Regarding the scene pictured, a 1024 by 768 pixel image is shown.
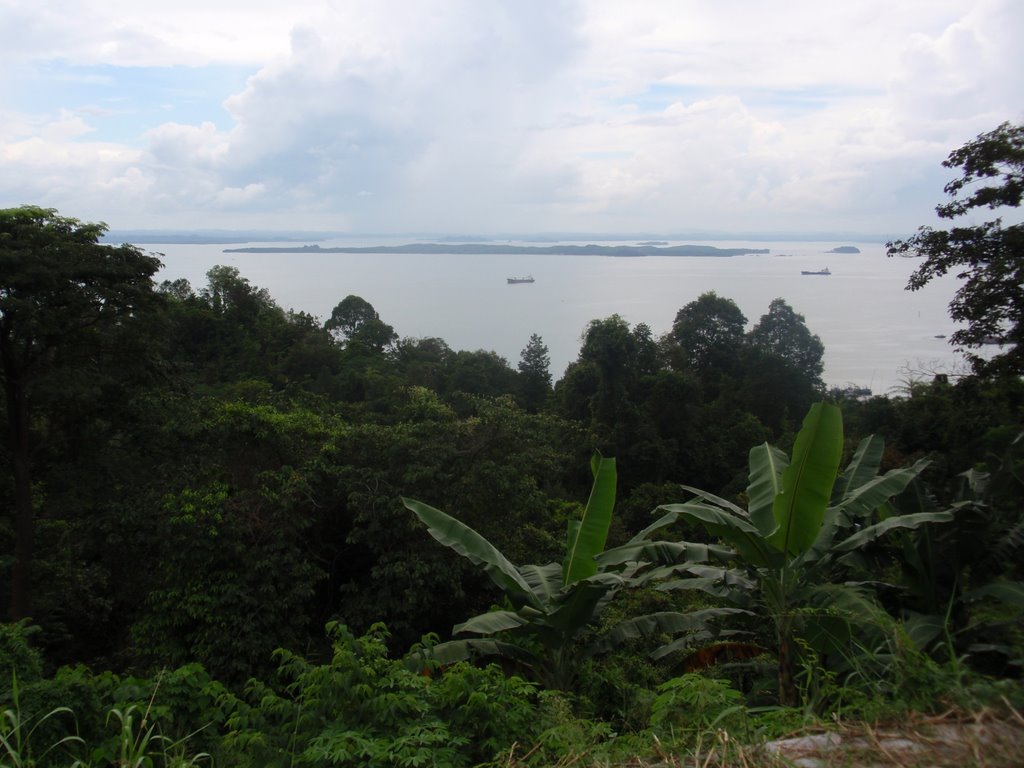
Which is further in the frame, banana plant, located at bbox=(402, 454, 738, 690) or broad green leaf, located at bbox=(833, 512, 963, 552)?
banana plant, located at bbox=(402, 454, 738, 690)

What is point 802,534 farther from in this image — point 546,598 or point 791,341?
point 791,341

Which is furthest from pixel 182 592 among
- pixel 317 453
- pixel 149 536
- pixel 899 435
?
pixel 899 435

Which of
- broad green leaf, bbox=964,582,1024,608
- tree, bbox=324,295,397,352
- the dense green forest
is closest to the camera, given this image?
the dense green forest

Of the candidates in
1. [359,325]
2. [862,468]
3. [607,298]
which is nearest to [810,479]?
[862,468]

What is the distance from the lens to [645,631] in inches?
236

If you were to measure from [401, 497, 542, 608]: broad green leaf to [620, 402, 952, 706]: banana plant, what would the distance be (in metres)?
Result: 0.88

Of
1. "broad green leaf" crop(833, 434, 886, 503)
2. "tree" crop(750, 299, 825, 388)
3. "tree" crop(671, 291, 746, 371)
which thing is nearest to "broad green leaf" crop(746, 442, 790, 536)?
"broad green leaf" crop(833, 434, 886, 503)

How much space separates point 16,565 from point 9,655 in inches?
225

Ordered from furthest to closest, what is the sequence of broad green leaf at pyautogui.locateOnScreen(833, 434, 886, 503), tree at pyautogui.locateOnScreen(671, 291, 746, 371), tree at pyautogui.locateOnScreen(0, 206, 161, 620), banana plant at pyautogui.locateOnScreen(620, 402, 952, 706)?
tree at pyautogui.locateOnScreen(671, 291, 746, 371) → tree at pyautogui.locateOnScreen(0, 206, 161, 620) → broad green leaf at pyautogui.locateOnScreen(833, 434, 886, 503) → banana plant at pyautogui.locateOnScreen(620, 402, 952, 706)

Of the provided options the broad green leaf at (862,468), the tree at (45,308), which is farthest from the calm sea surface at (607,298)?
the broad green leaf at (862,468)

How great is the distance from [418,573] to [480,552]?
103 inches

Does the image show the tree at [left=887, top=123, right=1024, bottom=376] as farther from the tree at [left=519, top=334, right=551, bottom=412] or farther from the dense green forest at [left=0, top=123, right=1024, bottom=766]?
the tree at [left=519, top=334, right=551, bottom=412]

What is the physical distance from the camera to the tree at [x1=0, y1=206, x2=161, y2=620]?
9.15 metres

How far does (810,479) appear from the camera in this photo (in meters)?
4.83
